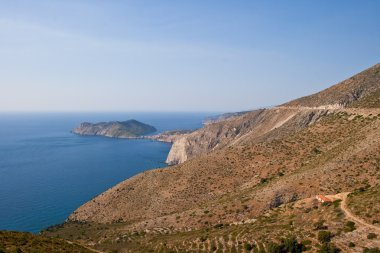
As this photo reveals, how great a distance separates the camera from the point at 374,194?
38.5m

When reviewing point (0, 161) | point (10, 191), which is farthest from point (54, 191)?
point (0, 161)

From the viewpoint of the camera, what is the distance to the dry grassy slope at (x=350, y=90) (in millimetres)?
94062

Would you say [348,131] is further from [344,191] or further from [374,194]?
[374,194]

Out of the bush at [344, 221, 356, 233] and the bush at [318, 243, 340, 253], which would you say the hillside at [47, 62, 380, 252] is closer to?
the bush at [318, 243, 340, 253]

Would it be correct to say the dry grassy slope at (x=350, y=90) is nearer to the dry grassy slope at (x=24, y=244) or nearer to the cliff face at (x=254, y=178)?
the cliff face at (x=254, y=178)

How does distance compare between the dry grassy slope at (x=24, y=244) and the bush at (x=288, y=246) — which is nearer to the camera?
the dry grassy slope at (x=24, y=244)

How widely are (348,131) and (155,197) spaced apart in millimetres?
41821

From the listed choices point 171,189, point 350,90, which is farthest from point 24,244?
point 350,90

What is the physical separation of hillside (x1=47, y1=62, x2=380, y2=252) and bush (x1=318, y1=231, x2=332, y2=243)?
1.60 feet

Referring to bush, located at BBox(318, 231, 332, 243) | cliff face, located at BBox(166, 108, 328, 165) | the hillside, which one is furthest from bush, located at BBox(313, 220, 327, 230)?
cliff face, located at BBox(166, 108, 328, 165)

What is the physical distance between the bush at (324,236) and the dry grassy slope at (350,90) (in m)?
68.4

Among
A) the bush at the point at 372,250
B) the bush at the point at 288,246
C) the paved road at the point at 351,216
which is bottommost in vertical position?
the bush at the point at 288,246

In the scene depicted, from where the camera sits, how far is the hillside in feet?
130

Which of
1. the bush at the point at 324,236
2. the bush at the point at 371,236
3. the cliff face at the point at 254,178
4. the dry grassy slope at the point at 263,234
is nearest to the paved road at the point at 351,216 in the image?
the dry grassy slope at the point at 263,234
